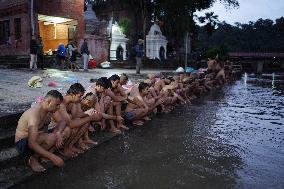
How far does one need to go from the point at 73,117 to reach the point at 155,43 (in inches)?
1244

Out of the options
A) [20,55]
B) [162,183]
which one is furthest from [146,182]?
[20,55]

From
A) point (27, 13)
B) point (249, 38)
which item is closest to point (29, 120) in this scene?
point (27, 13)

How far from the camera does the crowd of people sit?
4594mm

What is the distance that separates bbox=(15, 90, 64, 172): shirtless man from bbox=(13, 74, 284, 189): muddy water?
29 centimetres

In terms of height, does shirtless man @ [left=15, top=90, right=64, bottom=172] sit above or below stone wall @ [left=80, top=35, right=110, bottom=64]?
below

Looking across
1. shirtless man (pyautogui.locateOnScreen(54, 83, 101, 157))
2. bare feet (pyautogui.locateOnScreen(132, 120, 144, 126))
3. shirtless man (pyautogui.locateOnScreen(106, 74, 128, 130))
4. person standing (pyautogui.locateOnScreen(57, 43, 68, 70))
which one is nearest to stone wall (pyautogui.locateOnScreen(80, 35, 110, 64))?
person standing (pyautogui.locateOnScreen(57, 43, 68, 70))

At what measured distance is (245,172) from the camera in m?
4.77

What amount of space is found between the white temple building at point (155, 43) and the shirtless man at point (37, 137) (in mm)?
31534

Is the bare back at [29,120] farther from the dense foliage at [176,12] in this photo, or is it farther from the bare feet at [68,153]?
the dense foliage at [176,12]

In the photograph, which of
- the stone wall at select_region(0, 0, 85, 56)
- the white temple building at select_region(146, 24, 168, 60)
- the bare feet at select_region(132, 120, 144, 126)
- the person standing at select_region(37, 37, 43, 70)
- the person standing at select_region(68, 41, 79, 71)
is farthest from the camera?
the white temple building at select_region(146, 24, 168, 60)

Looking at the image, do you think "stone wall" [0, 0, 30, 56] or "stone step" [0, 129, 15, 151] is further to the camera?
"stone wall" [0, 0, 30, 56]

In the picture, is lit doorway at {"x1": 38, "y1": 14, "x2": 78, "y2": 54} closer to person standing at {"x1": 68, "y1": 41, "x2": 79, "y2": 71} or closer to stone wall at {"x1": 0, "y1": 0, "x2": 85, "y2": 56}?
stone wall at {"x1": 0, "y1": 0, "x2": 85, "y2": 56}

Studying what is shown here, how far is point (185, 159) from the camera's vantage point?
5379 millimetres

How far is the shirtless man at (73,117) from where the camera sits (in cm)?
529
